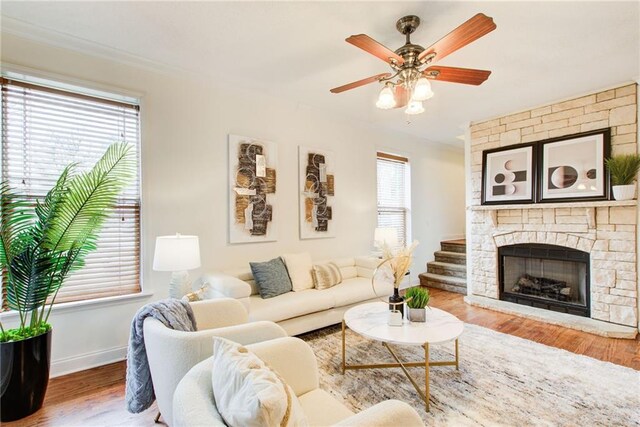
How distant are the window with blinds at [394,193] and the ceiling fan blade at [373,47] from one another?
118 inches

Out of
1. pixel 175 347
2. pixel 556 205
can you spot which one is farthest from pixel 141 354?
pixel 556 205

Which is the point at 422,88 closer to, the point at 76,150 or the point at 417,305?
the point at 417,305

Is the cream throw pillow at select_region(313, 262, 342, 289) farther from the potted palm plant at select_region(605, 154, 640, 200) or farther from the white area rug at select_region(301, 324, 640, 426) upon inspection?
the potted palm plant at select_region(605, 154, 640, 200)

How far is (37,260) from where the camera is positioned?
1980mm

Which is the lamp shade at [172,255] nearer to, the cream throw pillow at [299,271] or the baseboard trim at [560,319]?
the cream throw pillow at [299,271]

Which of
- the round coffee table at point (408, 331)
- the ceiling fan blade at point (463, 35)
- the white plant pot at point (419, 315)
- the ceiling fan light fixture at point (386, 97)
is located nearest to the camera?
the ceiling fan blade at point (463, 35)

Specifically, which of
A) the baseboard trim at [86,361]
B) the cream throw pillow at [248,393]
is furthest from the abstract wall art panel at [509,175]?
the baseboard trim at [86,361]

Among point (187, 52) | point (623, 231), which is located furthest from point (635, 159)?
point (187, 52)

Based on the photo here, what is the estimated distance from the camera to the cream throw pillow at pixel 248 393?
83 centimetres

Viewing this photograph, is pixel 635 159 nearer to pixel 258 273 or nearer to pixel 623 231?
pixel 623 231

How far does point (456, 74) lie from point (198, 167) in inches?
101

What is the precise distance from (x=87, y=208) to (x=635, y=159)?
519cm

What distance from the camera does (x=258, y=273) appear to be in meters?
3.11

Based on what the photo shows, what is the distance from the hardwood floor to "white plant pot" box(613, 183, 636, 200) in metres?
1.52
